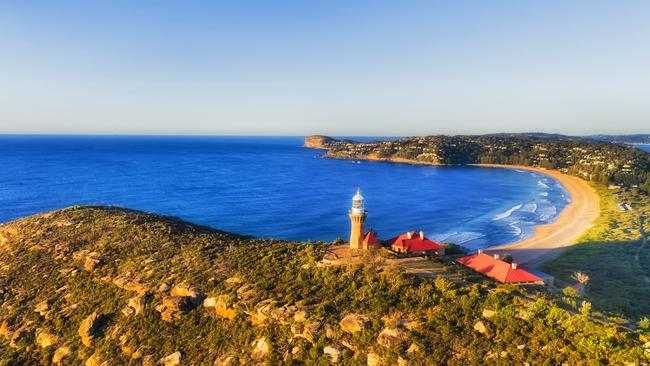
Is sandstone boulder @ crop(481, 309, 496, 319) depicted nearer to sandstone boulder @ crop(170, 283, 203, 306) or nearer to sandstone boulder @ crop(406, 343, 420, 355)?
sandstone boulder @ crop(406, 343, 420, 355)

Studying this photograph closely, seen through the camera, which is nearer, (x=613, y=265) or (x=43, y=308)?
(x=43, y=308)

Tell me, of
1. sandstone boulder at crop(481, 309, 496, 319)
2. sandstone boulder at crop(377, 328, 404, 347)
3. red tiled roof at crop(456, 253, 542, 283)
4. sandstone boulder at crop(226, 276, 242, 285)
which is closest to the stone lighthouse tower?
sandstone boulder at crop(226, 276, 242, 285)

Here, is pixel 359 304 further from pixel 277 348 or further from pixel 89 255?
pixel 89 255

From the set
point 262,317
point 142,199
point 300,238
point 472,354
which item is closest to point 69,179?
point 142,199

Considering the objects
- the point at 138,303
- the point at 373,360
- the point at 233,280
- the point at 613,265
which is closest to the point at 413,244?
the point at 233,280

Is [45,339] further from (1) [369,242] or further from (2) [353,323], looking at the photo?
(1) [369,242]

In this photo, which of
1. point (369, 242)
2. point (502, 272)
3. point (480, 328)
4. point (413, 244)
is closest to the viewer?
point (480, 328)

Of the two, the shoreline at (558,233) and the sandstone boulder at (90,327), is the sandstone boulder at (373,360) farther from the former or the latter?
the shoreline at (558,233)
